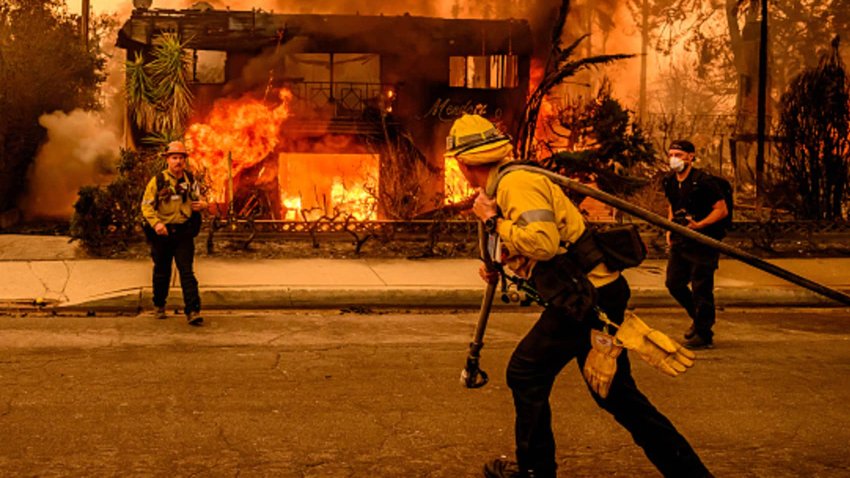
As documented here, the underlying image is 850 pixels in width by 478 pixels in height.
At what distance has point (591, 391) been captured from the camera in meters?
4.43

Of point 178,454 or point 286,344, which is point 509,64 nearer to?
point 286,344

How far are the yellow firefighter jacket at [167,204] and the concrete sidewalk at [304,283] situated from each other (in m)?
1.44

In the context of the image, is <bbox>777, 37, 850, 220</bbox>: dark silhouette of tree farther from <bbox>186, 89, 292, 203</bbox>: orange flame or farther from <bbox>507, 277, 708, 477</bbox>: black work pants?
<bbox>507, 277, 708, 477</bbox>: black work pants

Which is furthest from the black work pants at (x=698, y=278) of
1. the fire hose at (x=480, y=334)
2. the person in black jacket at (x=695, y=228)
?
the fire hose at (x=480, y=334)

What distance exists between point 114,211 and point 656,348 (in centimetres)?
973

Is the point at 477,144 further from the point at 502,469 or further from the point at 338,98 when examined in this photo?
the point at 338,98

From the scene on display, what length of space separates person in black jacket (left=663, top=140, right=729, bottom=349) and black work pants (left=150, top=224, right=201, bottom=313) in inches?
153

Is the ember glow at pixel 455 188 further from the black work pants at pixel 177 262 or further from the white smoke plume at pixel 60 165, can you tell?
the white smoke plume at pixel 60 165

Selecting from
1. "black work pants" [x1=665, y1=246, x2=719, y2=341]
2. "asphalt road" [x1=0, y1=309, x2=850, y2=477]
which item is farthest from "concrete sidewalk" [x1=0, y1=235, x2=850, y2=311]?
"black work pants" [x1=665, y1=246, x2=719, y2=341]

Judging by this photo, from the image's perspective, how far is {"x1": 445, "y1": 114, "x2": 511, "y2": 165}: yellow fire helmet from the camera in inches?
178

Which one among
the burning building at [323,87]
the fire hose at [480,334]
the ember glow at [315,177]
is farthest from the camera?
the burning building at [323,87]

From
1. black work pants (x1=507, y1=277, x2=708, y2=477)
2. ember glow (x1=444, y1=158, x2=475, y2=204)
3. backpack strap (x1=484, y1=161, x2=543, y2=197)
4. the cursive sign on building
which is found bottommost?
black work pants (x1=507, y1=277, x2=708, y2=477)

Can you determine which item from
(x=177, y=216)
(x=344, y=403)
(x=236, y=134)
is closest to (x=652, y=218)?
(x=344, y=403)

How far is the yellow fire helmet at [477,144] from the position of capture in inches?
178
